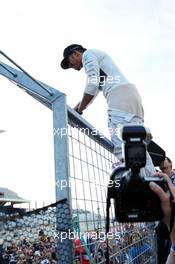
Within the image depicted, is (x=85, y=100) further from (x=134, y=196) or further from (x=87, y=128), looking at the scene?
(x=134, y=196)

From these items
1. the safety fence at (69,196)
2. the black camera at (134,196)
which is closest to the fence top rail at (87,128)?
the safety fence at (69,196)

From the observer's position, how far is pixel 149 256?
3.30 m

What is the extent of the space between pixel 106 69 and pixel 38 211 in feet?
3.45

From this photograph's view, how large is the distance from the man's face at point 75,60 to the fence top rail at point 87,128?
39 cm

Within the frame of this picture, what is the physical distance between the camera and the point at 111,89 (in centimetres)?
238

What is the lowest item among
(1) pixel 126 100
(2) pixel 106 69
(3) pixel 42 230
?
(3) pixel 42 230

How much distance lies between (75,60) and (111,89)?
1.05 ft

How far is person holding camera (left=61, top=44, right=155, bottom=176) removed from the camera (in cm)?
229

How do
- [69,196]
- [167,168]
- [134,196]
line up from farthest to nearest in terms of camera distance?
[167,168] < [69,196] < [134,196]

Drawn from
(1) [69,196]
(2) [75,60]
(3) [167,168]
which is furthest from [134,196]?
(3) [167,168]

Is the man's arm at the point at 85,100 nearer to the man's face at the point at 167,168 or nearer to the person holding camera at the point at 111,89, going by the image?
the person holding camera at the point at 111,89

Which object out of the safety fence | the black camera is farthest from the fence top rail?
the black camera

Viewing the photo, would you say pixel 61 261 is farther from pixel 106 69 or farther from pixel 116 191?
pixel 106 69

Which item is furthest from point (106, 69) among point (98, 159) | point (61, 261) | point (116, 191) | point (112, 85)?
point (116, 191)
